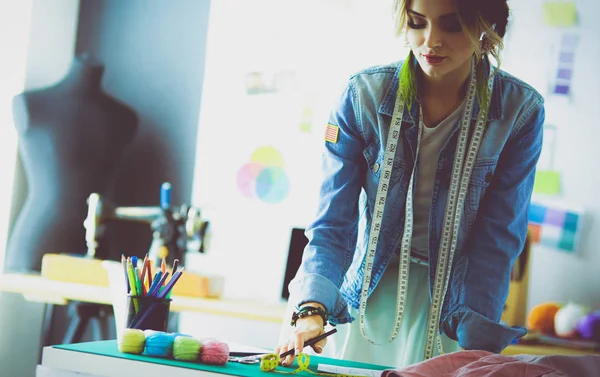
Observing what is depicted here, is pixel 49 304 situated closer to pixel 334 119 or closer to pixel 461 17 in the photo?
pixel 334 119

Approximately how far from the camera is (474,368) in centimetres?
116

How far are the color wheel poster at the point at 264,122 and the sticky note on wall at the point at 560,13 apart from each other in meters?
0.78

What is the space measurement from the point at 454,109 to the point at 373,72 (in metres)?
0.19

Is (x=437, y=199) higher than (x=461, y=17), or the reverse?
(x=461, y=17)

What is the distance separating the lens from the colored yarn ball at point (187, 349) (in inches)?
49.7

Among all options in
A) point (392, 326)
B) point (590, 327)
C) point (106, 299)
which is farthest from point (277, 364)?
point (590, 327)

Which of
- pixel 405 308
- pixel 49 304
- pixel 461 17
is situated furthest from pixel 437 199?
pixel 49 304

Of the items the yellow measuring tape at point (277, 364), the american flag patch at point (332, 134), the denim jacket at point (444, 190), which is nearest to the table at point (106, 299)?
the denim jacket at point (444, 190)

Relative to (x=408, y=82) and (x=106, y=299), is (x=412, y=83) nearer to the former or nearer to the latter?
(x=408, y=82)

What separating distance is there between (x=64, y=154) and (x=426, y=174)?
2.25 metres

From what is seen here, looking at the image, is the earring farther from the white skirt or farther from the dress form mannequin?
the dress form mannequin

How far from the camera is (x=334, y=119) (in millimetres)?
1690

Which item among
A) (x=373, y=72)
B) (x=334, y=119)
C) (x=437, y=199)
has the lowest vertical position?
(x=437, y=199)

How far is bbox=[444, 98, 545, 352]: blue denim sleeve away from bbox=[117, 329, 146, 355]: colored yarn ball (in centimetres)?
62
